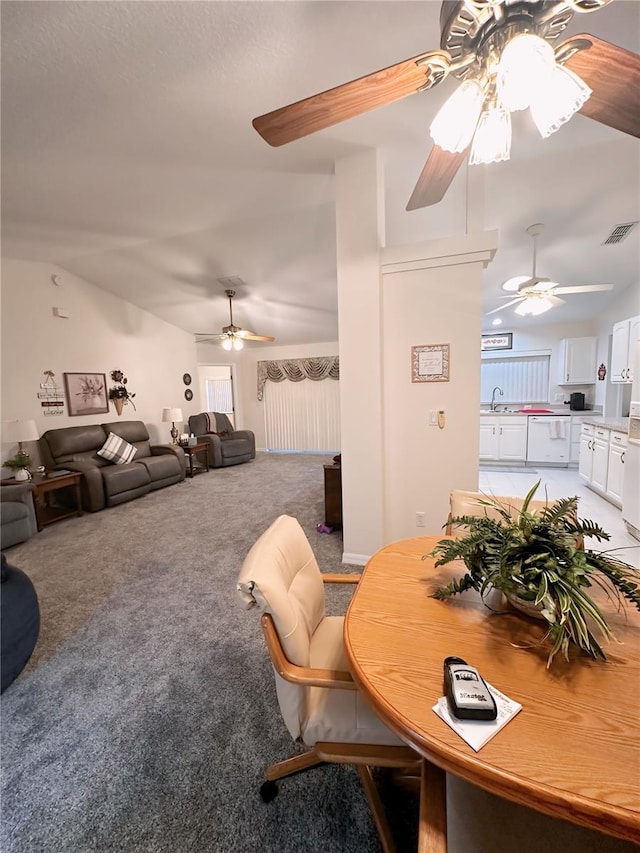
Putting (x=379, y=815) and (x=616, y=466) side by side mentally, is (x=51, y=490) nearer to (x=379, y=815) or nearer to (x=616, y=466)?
(x=379, y=815)

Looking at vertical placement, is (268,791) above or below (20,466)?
below

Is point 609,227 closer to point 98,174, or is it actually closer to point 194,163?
point 194,163

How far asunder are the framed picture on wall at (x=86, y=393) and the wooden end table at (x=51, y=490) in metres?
1.17

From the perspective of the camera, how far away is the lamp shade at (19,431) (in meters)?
3.62

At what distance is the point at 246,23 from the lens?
4.72ft

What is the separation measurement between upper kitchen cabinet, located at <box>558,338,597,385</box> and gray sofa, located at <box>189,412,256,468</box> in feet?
19.0

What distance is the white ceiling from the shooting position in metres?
1.47

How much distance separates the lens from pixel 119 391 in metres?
5.25

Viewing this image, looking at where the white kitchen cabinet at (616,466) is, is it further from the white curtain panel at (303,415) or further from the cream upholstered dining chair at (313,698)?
the white curtain panel at (303,415)

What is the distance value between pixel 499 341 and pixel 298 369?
3972 mm

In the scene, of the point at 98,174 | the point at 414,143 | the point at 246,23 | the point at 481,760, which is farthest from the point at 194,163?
the point at 481,760

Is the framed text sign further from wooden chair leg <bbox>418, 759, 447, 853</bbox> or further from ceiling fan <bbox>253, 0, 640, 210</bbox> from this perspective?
wooden chair leg <bbox>418, 759, 447, 853</bbox>

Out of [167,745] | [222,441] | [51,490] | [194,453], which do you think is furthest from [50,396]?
[167,745]

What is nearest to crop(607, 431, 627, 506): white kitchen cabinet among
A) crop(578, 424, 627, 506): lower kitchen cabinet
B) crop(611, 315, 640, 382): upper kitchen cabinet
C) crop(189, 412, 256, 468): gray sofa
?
crop(578, 424, 627, 506): lower kitchen cabinet
